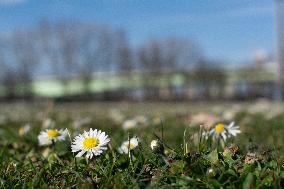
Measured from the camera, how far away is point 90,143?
2328 millimetres

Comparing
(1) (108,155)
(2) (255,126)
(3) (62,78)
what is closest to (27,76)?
(3) (62,78)

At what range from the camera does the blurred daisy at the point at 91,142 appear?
2.29 metres

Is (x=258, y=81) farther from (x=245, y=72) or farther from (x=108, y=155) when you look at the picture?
(x=108, y=155)

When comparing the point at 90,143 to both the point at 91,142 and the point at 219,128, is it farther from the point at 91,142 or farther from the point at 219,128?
the point at 219,128

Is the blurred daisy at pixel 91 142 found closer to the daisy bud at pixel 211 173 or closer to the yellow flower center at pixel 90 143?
the yellow flower center at pixel 90 143

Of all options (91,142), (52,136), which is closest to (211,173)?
(91,142)

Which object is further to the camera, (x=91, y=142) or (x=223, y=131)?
(x=223, y=131)

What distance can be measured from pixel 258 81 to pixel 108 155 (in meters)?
50.2

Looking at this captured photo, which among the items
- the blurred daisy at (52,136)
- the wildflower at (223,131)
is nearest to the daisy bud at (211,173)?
the wildflower at (223,131)

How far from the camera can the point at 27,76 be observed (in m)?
58.1

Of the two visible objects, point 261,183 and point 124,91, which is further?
point 124,91

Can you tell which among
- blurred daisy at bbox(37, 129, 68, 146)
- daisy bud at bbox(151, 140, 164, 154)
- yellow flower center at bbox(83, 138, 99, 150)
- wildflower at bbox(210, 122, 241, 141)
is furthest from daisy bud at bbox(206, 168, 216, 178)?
blurred daisy at bbox(37, 129, 68, 146)

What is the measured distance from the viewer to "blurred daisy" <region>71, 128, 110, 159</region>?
7.52 ft

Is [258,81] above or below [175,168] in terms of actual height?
below
